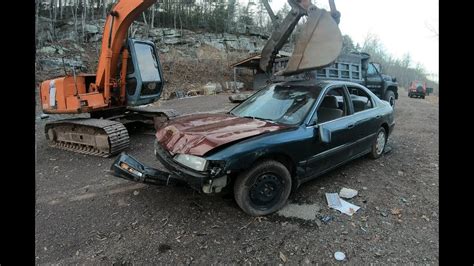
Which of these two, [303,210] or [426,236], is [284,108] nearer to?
[303,210]

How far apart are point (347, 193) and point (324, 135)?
91 cm

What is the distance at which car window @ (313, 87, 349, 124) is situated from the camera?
13.8 feet

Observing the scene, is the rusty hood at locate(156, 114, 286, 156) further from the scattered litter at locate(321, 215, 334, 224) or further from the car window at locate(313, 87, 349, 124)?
the scattered litter at locate(321, 215, 334, 224)

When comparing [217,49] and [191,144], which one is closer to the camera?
[191,144]

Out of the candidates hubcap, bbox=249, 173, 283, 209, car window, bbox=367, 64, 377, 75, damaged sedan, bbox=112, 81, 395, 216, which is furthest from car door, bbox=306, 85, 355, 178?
car window, bbox=367, 64, 377, 75

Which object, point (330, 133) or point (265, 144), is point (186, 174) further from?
point (330, 133)

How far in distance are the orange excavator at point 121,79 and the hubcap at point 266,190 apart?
255 cm

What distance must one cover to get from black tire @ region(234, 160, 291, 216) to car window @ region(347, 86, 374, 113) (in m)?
2.06

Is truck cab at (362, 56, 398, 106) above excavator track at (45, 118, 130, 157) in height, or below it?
above
